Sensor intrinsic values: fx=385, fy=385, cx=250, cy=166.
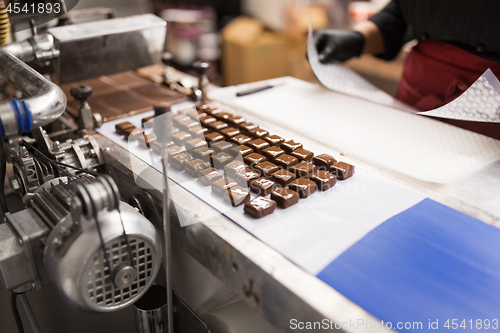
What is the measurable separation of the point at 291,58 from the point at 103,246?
10.5 feet

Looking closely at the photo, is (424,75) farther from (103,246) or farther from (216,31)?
(216,31)

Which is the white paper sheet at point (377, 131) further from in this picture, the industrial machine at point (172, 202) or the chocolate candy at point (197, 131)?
the chocolate candy at point (197, 131)

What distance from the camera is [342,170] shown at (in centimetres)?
91

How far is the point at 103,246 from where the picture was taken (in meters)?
0.64

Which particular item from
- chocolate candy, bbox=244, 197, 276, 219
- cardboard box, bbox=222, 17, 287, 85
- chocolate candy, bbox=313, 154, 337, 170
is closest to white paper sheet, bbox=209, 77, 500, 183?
chocolate candy, bbox=313, 154, 337, 170

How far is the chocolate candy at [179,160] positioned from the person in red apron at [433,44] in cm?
89

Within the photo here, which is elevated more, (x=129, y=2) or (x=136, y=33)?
(x=136, y=33)

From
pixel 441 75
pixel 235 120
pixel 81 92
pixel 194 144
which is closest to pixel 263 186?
pixel 194 144

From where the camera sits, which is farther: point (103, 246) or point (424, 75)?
point (424, 75)

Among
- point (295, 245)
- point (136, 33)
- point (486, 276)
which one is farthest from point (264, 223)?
point (136, 33)

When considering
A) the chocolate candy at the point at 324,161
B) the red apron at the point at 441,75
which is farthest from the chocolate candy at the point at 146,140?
the red apron at the point at 441,75

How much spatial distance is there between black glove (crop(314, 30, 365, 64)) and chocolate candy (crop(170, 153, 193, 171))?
89 centimetres

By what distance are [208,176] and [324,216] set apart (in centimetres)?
28

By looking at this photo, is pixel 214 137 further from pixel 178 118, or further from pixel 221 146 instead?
pixel 178 118
